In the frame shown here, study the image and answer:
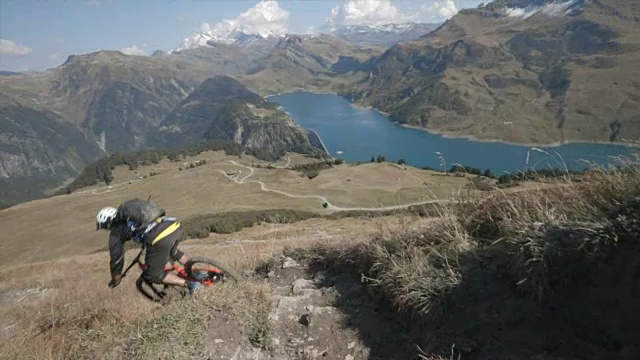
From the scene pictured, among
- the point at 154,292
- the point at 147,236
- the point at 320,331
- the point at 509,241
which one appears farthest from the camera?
the point at 154,292

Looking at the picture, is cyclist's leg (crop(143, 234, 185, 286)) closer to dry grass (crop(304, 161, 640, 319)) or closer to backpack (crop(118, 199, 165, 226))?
backpack (crop(118, 199, 165, 226))

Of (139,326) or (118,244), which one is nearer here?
(139,326)

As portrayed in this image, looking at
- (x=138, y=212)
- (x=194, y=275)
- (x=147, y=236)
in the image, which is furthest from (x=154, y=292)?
(x=138, y=212)

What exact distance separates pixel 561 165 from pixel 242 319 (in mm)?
5619

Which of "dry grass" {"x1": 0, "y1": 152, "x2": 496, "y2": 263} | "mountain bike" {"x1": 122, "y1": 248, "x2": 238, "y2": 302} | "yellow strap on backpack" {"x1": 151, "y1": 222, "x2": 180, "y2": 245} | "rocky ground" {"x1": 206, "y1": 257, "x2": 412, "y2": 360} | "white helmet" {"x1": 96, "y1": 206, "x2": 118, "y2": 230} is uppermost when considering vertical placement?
"white helmet" {"x1": 96, "y1": 206, "x2": 118, "y2": 230}

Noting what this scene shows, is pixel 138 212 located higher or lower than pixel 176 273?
higher

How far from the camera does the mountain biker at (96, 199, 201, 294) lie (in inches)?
312

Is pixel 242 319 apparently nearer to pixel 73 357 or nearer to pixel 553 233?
pixel 73 357

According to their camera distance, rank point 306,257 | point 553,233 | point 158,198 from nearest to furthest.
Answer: point 553,233, point 306,257, point 158,198

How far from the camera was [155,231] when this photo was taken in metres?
7.89

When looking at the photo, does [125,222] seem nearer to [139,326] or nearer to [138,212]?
[138,212]

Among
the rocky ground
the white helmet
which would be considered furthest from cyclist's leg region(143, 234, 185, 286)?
the rocky ground

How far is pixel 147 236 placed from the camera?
7.88 metres

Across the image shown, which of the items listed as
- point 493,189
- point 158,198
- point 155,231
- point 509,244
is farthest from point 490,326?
point 158,198
